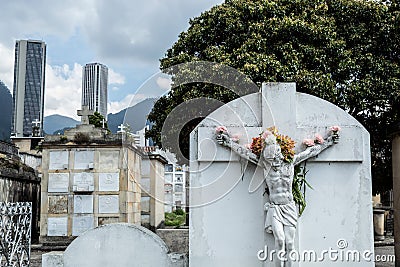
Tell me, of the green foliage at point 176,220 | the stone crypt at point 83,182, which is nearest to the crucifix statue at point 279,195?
the stone crypt at point 83,182

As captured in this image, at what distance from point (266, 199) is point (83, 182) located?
7304 millimetres

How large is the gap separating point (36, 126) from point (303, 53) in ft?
45.8

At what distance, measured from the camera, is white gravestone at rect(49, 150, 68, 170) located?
1249 centimetres

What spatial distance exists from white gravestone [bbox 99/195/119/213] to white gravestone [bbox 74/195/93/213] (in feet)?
0.98

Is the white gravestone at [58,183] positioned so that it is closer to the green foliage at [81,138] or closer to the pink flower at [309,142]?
the green foliage at [81,138]

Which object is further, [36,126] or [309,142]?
[36,126]

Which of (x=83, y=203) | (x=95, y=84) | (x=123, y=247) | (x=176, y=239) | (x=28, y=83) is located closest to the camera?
(x=123, y=247)

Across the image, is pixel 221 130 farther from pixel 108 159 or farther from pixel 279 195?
pixel 108 159

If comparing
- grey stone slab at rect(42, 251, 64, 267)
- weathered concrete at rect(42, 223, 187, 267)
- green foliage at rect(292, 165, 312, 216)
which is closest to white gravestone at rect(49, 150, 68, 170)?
grey stone slab at rect(42, 251, 64, 267)

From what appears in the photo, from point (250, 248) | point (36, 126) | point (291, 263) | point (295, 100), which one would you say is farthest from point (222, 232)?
point (36, 126)

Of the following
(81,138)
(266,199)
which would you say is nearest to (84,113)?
(81,138)

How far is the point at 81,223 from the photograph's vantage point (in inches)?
481

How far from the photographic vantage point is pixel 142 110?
891 cm

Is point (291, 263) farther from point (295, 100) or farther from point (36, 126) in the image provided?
point (36, 126)
